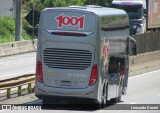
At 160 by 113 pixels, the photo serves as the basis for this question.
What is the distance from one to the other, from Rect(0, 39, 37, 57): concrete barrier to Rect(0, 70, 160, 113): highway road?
991 centimetres

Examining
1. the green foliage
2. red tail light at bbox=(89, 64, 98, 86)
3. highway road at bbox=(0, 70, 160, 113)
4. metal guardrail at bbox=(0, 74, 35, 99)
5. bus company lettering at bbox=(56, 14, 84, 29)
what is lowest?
the green foliage

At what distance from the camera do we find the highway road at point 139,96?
21636 millimetres

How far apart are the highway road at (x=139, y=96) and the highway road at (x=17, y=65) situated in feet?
18.5

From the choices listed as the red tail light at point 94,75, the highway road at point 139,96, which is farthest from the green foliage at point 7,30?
the red tail light at point 94,75

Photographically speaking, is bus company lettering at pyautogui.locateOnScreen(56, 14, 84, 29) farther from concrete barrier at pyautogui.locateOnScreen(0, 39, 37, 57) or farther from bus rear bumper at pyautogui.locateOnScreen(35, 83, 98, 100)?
concrete barrier at pyautogui.locateOnScreen(0, 39, 37, 57)

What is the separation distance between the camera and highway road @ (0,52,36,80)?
3466 centimetres

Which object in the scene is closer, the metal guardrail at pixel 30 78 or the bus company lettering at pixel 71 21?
the bus company lettering at pixel 71 21

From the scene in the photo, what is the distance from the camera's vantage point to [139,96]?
2695 centimetres

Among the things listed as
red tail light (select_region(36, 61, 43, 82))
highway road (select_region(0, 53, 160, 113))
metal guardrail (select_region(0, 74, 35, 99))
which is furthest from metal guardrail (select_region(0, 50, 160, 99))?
red tail light (select_region(36, 61, 43, 82))

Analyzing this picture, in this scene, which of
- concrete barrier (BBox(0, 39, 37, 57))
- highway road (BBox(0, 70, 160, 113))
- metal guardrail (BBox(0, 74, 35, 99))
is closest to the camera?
highway road (BBox(0, 70, 160, 113))

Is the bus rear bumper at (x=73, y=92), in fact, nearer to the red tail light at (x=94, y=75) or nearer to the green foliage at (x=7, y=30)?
the red tail light at (x=94, y=75)

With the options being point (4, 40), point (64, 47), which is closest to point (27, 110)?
point (64, 47)

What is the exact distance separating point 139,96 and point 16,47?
65.3 feet

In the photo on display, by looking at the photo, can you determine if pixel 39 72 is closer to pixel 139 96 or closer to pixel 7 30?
pixel 139 96
